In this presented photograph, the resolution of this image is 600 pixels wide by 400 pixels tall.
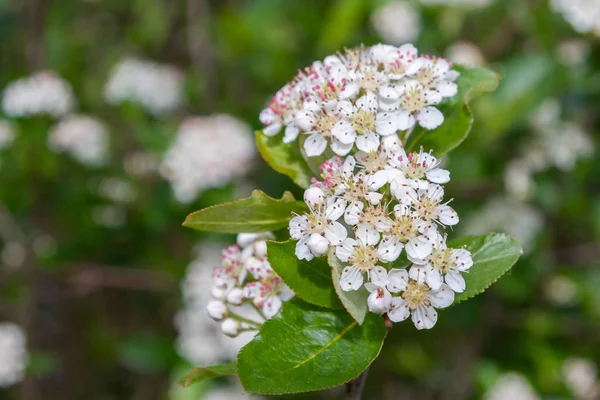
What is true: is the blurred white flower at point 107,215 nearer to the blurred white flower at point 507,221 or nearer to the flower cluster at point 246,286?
the blurred white flower at point 507,221

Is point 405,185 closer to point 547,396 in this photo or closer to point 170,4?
point 547,396

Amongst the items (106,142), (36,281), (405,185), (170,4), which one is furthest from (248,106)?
(405,185)

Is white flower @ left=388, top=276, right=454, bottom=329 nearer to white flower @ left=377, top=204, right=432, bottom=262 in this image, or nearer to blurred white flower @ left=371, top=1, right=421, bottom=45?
white flower @ left=377, top=204, right=432, bottom=262

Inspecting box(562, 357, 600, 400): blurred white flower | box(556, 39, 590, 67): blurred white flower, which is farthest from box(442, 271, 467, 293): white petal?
box(562, 357, 600, 400): blurred white flower

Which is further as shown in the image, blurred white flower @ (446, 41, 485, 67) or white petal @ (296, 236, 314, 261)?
blurred white flower @ (446, 41, 485, 67)

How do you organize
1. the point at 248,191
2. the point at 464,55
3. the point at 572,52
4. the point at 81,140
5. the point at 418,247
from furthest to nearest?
1. the point at 81,140
2. the point at 248,191
3. the point at 464,55
4. the point at 572,52
5. the point at 418,247

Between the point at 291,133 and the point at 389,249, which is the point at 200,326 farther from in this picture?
the point at 389,249

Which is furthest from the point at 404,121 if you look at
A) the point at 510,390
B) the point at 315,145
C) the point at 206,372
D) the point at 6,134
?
the point at 6,134
